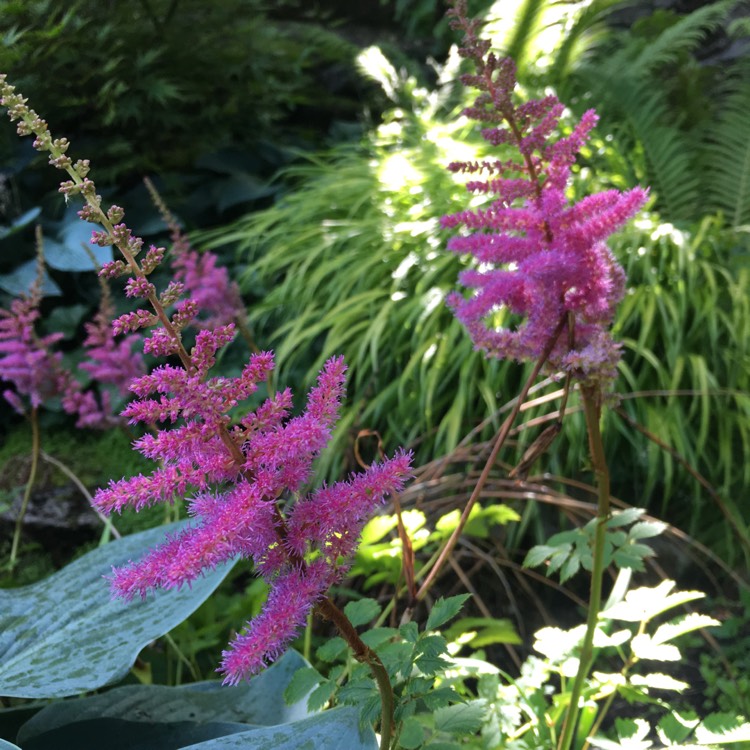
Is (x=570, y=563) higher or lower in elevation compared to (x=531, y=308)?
lower

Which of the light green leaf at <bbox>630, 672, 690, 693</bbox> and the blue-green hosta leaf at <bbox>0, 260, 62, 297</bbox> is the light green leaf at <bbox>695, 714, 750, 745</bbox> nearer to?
the light green leaf at <bbox>630, 672, 690, 693</bbox>

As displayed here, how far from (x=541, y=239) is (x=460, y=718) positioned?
48 centimetres

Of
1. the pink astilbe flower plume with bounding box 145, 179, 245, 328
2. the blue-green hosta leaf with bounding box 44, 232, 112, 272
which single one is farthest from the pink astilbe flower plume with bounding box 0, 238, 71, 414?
the blue-green hosta leaf with bounding box 44, 232, 112, 272

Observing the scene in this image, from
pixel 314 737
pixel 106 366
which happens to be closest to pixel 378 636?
pixel 314 737

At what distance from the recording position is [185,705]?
0.96 metres

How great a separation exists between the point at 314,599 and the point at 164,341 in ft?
0.66

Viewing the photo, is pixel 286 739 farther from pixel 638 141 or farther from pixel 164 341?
pixel 638 141

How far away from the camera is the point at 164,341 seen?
49cm

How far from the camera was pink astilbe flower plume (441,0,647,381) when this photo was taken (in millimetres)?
744

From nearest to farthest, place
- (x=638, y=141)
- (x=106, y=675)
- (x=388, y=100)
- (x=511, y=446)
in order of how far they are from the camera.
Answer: (x=106, y=675) → (x=511, y=446) → (x=638, y=141) → (x=388, y=100)

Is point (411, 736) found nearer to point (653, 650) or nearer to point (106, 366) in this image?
point (653, 650)

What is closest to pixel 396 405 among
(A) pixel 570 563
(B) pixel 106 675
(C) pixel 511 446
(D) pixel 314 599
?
(C) pixel 511 446

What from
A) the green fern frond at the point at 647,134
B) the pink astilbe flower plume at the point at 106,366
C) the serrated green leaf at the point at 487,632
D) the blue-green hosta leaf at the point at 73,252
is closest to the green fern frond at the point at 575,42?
the green fern frond at the point at 647,134

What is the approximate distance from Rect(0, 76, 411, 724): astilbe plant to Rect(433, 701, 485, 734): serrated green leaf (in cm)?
21
